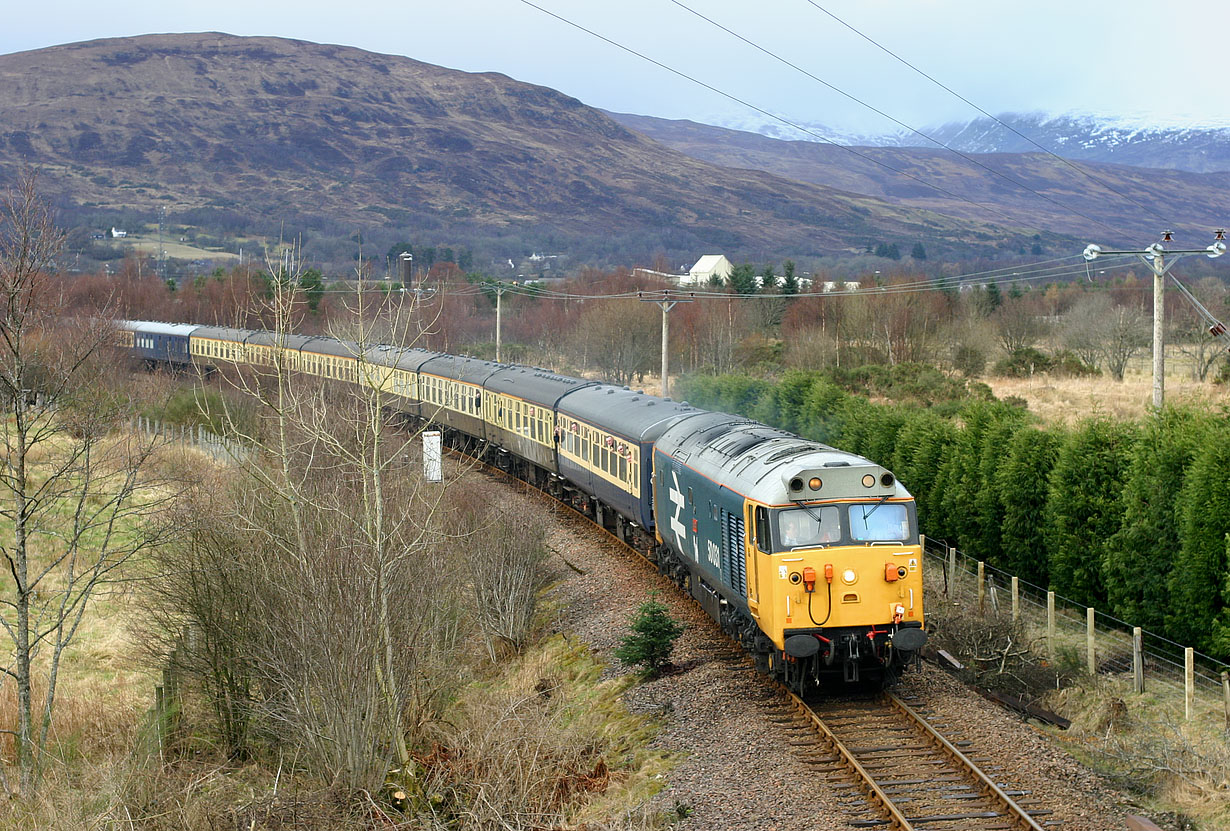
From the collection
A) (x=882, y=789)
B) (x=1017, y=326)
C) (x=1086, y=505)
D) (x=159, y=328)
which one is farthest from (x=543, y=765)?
(x=159, y=328)

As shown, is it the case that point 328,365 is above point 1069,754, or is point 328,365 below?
above

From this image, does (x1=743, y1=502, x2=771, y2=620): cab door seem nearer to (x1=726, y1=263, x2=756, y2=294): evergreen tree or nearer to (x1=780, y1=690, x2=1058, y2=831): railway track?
(x1=780, y1=690, x2=1058, y2=831): railway track

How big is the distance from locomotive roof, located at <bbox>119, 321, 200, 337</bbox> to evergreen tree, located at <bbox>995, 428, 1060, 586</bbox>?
50651mm

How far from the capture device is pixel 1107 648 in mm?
17141

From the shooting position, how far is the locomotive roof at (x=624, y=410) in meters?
22.5

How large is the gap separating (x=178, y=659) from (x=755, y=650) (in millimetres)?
8679

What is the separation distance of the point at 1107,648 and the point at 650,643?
7.05m

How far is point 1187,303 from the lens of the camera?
59594 mm

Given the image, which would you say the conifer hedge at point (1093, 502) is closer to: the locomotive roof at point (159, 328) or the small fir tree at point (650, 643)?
the small fir tree at point (650, 643)

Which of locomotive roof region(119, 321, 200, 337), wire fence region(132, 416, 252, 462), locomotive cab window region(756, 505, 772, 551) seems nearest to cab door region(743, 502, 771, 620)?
locomotive cab window region(756, 505, 772, 551)

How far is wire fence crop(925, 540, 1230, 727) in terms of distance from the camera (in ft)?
46.8

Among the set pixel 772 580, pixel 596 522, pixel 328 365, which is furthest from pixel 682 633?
pixel 328 365

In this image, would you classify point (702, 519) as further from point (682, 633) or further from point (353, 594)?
point (353, 594)

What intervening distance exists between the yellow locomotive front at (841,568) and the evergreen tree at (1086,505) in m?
5.26
